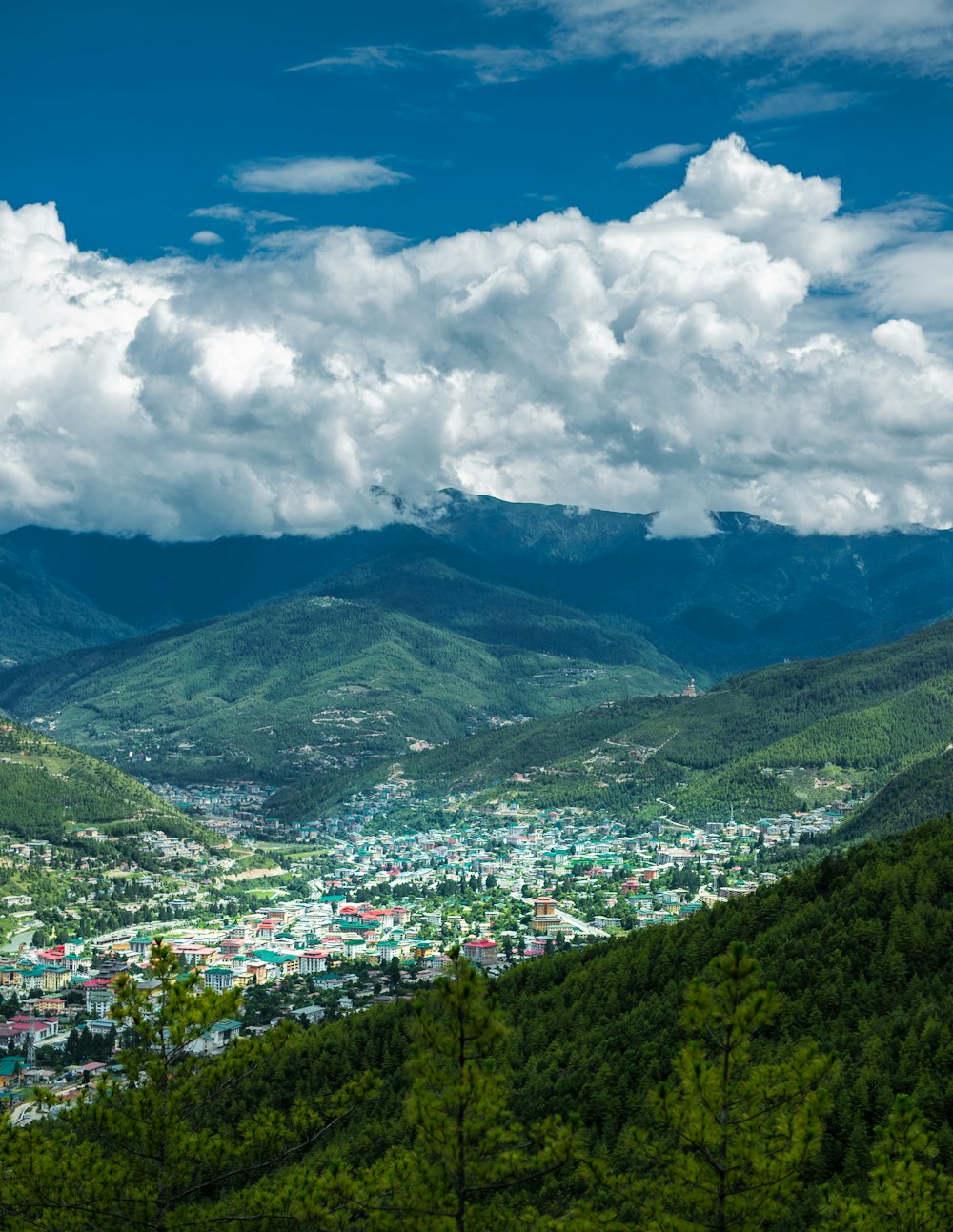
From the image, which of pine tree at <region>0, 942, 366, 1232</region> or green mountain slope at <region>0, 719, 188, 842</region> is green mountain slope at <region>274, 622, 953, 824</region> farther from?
pine tree at <region>0, 942, 366, 1232</region>

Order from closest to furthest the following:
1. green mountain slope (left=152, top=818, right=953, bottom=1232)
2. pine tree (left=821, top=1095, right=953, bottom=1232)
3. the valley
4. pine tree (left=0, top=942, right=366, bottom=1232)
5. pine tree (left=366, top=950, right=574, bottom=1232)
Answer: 1. pine tree (left=821, top=1095, right=953, bottom=1232)
2. pine tree (left=366, top=950, right=574, bottom=1232)
3. pine tree (left=0, top=942, right=366, bottom=1232)
4. green mountain slope (left=152, top=818, right=953, bottom=1232)
5. the valley

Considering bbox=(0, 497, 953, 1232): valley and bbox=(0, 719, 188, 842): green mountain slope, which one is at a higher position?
bbox=(0, 719, 188, 842): green mountain slope

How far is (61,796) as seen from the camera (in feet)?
492

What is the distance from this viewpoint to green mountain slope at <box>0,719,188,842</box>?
141 meters

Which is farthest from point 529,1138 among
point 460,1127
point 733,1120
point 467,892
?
point 467,892

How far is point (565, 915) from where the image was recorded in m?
123

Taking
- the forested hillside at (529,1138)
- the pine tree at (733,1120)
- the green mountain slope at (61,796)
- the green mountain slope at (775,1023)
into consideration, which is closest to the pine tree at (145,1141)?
the forested hillside at (529,1138)

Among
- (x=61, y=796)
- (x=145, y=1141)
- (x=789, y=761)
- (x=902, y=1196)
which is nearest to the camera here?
(x=902, y=1196)

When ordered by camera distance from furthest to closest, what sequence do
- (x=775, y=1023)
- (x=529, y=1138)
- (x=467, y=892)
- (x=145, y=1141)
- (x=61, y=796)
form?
(x=61, y=796) < (x=467, y=892) < (x=775, y=1023) < (x=529, y=1138) < (x=145, y=1141)

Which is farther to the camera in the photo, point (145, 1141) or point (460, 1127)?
point (145, 1141)

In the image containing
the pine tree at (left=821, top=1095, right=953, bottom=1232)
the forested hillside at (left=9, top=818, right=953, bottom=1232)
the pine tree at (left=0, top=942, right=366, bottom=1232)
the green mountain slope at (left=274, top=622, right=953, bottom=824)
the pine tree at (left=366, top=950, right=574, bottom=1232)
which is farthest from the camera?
the green mountain slope at (left=274, top=622, right=953, bottom=824)

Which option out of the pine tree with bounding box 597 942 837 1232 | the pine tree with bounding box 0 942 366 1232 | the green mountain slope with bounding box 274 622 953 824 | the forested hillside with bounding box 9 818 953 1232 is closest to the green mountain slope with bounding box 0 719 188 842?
the green mountain slope with bounding box 274 622 953 824

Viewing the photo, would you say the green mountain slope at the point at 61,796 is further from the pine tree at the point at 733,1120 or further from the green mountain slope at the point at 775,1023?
the pine tree at the point at 733,1120

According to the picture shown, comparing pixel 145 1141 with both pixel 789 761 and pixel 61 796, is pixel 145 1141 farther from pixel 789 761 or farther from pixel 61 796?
pixel 789 761
